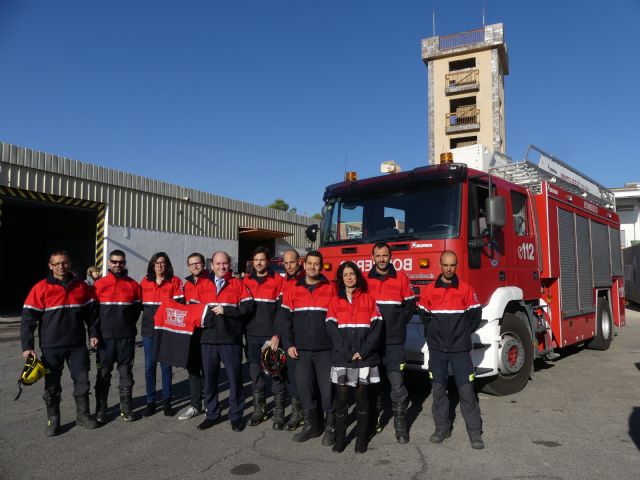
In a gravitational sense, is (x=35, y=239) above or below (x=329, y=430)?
above

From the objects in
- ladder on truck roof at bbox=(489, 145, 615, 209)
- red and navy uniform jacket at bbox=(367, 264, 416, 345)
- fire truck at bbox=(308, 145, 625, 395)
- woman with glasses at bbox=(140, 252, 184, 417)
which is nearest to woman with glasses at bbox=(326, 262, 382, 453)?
red and navy uniform jacket at bbox=(367, 264, 416, 345)

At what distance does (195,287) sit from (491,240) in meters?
3.45

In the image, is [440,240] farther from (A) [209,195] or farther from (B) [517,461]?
(A) [209,195]

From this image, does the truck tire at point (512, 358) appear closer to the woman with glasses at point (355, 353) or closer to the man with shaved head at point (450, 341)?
the man with shaved head at point (450, 341)

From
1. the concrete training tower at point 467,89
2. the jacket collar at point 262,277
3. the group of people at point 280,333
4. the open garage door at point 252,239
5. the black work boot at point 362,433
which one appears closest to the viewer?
the black work boot at point 362,433

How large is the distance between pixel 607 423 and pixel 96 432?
5139mm

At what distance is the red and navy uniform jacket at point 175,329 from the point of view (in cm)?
510

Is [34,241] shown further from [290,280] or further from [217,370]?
[290,280]

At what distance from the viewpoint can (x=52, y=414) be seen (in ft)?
15.8

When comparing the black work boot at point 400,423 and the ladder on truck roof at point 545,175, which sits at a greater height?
the ladder on truck roof at point 545,175

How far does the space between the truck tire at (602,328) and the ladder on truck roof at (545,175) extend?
2.05m

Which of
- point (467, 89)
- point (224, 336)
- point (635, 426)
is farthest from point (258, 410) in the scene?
point (467, 89)

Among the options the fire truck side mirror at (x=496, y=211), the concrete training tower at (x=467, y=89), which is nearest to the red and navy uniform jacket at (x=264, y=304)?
the fire truck side mirror at (x=496, y=211)

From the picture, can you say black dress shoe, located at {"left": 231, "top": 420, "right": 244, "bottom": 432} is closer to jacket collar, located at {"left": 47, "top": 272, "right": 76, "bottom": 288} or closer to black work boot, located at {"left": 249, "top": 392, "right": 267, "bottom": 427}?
black work boot, located at {"left": 249, "top": 392, "right": 267, "bottom": 427}
